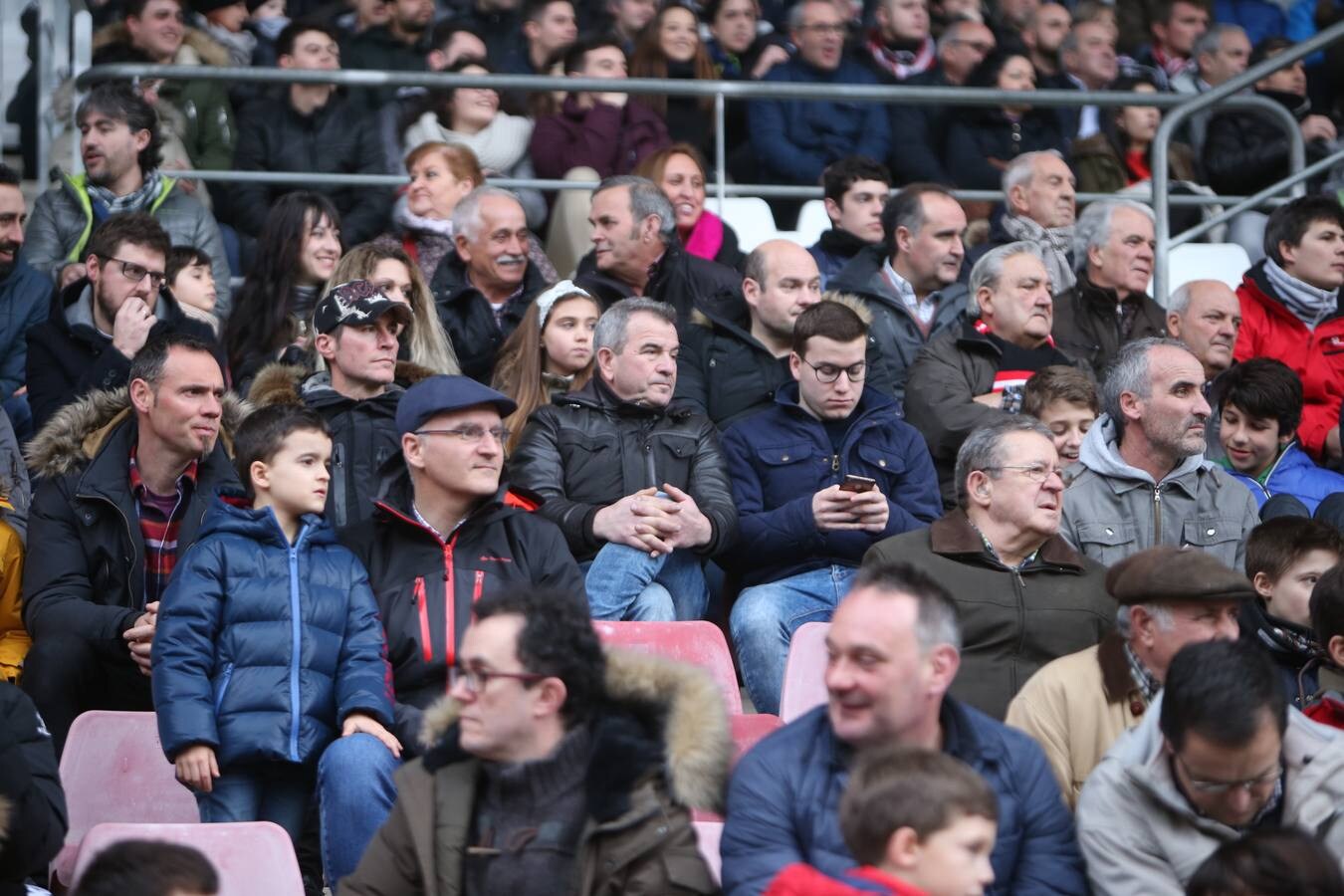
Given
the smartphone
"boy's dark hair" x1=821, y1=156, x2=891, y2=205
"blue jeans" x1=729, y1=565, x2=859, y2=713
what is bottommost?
"blue jeans" x1=729, y1=565, x2=859, y2=713

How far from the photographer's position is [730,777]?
4.35 metres

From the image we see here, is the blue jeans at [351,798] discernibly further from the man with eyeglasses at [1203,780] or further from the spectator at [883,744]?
the man with eyeglasses at [1203,780]

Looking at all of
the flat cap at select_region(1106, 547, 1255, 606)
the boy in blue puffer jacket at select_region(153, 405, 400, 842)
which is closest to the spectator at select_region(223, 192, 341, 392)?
the boy in blue puffer jacket at select_region(153, 405, 400, 842)

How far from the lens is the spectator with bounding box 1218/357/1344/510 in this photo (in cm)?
733

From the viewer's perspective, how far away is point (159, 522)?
634cm

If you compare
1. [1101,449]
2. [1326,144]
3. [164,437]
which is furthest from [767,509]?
[1326,144]

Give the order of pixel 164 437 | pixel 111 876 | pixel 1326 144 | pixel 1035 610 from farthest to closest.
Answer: pixel 1326 144 < pixel 164 437 < pixel 1035 610 < pixel 111 876

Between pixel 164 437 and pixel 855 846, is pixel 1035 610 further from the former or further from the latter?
pixel 164 437

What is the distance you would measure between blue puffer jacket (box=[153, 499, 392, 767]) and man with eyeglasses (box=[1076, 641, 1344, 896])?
6.36 feet

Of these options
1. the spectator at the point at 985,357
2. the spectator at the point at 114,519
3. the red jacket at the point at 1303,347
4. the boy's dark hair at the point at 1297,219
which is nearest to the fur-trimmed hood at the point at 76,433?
the spectator at the point at 114,519

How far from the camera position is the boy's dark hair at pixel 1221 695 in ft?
14.1

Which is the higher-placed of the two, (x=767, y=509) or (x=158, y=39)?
(x=158, y=39)

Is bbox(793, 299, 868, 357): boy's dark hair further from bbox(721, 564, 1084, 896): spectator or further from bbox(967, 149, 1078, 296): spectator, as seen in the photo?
bbox(721, 564, 1084, 896): spectator

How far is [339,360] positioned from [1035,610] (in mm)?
2505
